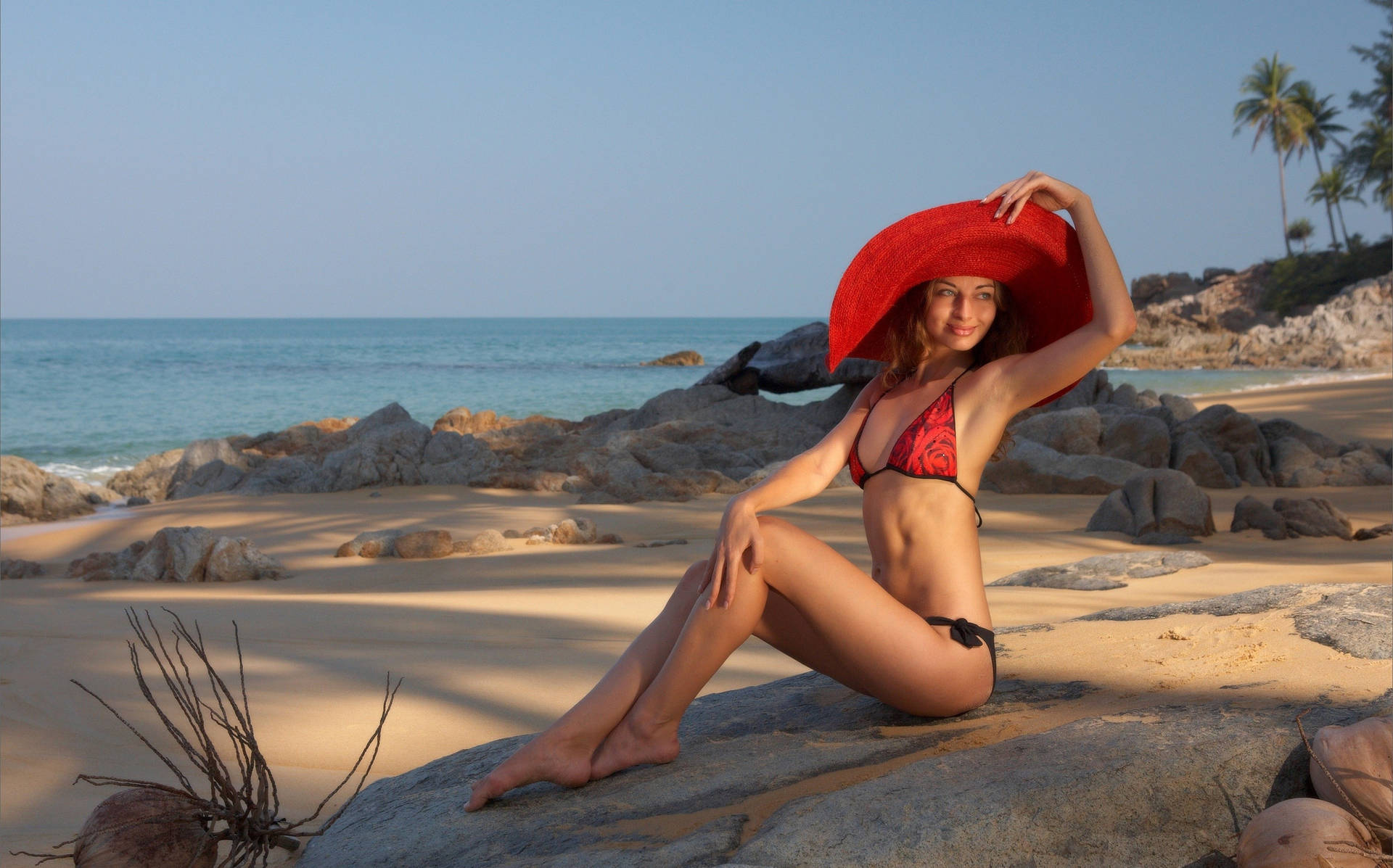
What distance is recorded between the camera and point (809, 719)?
2.93 meters

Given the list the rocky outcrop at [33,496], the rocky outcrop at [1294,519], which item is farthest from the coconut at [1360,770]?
the rocky outcrop at [33,496]

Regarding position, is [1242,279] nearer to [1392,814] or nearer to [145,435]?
[145,435]

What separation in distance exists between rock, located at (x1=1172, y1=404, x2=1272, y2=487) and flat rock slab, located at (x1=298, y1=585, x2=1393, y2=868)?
7770 millimetres

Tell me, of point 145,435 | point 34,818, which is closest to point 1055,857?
point 34,818

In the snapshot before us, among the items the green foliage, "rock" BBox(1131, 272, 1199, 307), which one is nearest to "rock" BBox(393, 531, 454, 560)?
the green foliage

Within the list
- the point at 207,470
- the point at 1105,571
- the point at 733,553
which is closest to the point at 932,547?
the point at 733,553

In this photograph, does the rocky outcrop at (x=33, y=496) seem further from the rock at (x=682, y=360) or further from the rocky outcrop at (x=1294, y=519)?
the rock at (x=682, y=360)

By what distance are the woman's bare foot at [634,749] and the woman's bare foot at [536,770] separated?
1.7 inches

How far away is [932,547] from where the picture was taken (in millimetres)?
2773

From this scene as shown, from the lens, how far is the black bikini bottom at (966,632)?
2.64 metres

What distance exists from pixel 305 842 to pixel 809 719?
1456 mm

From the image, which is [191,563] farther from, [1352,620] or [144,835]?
[1352,620]

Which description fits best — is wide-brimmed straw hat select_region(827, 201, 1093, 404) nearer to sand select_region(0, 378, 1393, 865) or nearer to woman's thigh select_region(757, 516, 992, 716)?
woman's thigh select_region(757, 516, 992, 716)

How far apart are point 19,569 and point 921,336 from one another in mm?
7515
